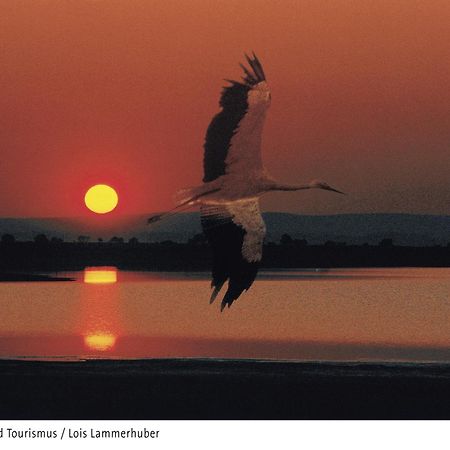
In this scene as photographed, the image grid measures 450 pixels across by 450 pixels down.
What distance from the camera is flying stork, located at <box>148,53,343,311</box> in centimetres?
2322

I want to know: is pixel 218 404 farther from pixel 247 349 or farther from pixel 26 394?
pixel 247 349

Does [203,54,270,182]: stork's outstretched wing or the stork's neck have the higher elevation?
[203,54,270,182]: stork's outstretched wing

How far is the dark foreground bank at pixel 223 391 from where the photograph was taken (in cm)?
2195

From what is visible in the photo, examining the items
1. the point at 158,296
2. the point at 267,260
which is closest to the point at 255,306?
the point at 158,296

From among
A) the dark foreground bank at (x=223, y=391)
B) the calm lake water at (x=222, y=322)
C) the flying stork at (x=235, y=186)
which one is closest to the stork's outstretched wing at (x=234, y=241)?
the flying stork at (x=235, y=186)

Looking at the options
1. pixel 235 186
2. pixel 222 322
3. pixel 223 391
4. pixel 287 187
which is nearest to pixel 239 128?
pixel 235 186

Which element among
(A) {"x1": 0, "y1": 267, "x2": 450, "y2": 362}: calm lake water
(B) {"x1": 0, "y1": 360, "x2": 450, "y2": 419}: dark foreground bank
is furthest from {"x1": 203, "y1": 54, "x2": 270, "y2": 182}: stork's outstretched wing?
(A) {"x1": 0, "y1": 267, "x2": 450, "y2": 362}: calm lake water

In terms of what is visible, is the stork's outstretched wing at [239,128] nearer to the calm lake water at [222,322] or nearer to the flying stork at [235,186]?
the flying stork at [235,186]

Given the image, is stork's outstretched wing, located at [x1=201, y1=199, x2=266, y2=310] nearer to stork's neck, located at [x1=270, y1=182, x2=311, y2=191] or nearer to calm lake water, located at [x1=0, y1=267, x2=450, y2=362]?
stork's neck, located at [x1=270, y1=182, x2=311, y2=191]

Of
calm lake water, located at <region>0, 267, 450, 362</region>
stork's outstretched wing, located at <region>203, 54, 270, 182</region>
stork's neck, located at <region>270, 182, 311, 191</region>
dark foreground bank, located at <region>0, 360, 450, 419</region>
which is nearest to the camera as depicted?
dark foreground bank, located at <region>0, 360, 450, 419</region>

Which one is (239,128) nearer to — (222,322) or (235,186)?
(235,186)

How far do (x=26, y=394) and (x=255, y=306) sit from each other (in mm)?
46230

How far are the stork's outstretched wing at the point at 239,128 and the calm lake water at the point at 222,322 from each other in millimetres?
9543

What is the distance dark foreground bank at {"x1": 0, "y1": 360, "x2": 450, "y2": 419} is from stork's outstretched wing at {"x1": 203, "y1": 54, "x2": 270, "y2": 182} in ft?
14.3
